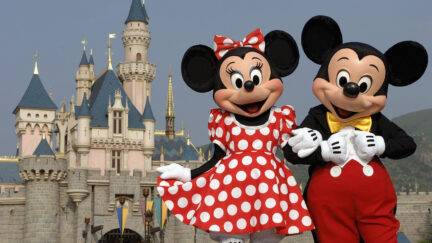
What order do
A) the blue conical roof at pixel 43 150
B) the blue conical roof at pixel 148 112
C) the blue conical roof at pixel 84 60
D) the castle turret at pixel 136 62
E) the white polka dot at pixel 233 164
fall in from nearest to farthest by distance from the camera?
the white polka dot at pixel 233 164, the blue conical roof at pixel 43 150, the blue conical roof at pixel 148 112, the castle turret at pixel 136 62, the blue conical roof at pixel 84 60

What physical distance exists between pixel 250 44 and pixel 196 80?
0.81 meters

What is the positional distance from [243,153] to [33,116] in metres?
25.9

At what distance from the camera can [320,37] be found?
8.67 metres

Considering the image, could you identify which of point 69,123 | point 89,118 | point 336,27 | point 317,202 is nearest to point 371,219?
point 317,202

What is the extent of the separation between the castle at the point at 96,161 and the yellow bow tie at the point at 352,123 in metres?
14.7

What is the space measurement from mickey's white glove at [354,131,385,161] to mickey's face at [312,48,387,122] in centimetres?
33

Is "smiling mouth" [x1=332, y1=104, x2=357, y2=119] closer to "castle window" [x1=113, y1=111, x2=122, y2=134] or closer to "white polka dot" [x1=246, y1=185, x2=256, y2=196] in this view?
"white polka dot" [x1=246, y1=185, x2=256, y2=196]

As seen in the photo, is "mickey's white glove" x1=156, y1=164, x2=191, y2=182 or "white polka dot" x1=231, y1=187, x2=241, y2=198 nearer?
"white polka dot" x1=231, y1=187, x2=241, y2=198

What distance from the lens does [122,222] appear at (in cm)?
2653

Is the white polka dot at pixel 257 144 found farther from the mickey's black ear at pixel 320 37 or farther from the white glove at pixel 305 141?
the mickey's black ear at pixel 320 37

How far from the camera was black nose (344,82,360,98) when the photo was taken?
314 inches

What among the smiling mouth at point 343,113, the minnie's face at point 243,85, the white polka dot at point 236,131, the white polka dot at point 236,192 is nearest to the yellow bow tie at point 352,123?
the smiling mouth at point 343,113

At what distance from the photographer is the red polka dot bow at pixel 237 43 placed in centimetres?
880

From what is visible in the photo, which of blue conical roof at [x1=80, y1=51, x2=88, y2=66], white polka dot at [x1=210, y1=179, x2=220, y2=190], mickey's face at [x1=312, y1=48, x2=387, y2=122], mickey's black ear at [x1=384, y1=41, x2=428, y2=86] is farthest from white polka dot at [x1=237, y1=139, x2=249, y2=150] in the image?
blue conical roof at [x1=80, y1=51, x2=88, y2=66]
